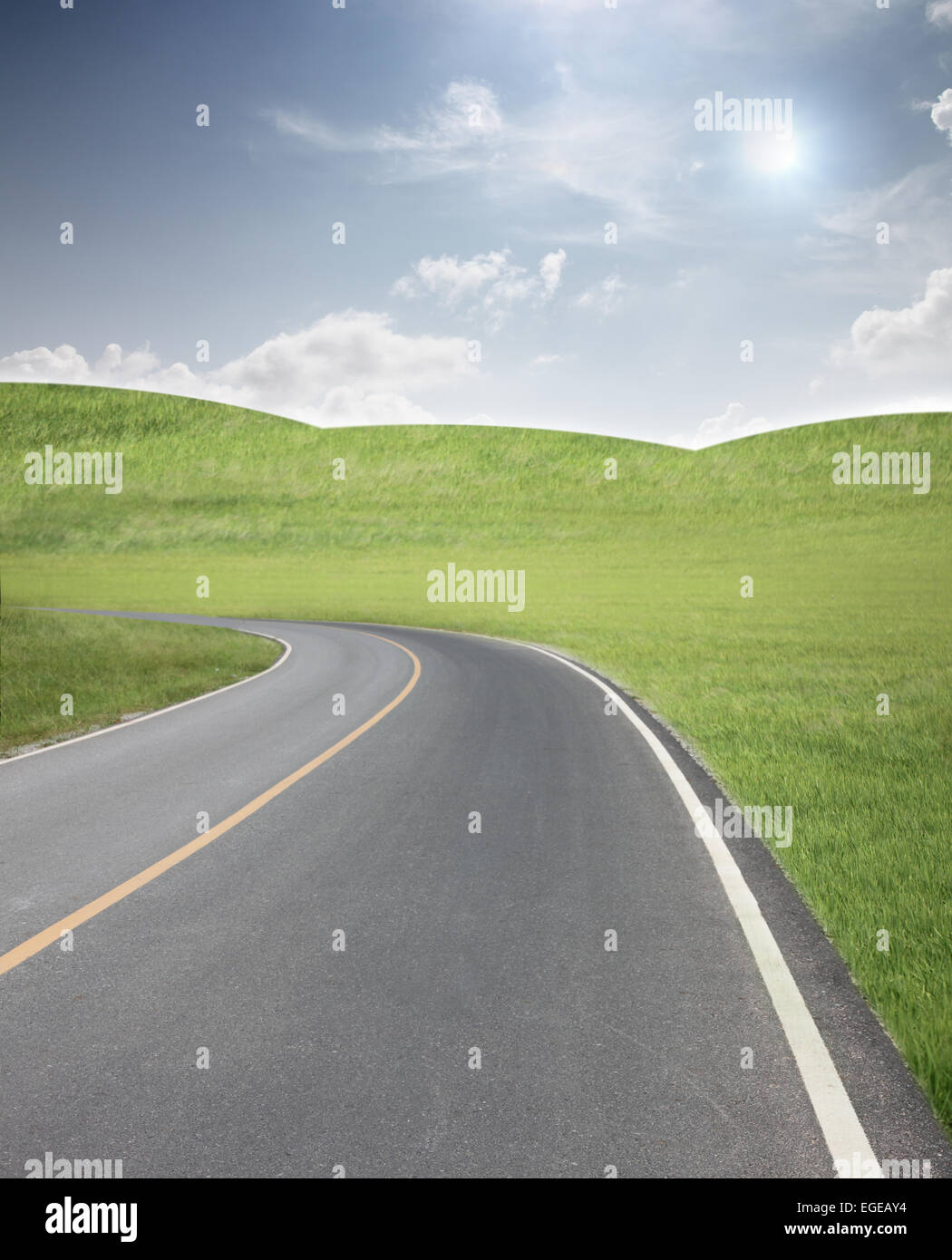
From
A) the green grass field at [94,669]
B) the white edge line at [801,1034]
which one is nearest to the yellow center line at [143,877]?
the white edge line at [801,1034]

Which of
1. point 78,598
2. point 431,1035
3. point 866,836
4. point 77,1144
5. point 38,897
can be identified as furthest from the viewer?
point 78,598

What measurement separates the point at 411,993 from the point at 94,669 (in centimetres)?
1703

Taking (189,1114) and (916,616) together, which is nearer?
(189,1114)

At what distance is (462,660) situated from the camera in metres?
22.8

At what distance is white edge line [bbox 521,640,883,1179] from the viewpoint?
3.12 meters

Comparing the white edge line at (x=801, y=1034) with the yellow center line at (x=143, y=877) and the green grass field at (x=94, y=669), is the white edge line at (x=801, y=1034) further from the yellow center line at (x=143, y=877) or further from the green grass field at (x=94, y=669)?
the green grass field at (x=94, y=669)

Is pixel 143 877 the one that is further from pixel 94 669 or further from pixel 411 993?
→ pixel 94 669

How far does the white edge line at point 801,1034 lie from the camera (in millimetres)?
3125

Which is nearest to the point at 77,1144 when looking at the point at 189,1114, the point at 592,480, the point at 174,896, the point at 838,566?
the point at 189,1114

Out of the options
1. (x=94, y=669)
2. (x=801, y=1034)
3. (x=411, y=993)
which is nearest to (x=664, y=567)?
(x=94, y=669)

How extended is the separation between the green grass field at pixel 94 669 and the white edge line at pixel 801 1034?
932cm

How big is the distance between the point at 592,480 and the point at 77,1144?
360 feet

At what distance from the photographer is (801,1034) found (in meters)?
3.93

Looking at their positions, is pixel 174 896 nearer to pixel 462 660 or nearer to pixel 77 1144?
pixel 77 1144
